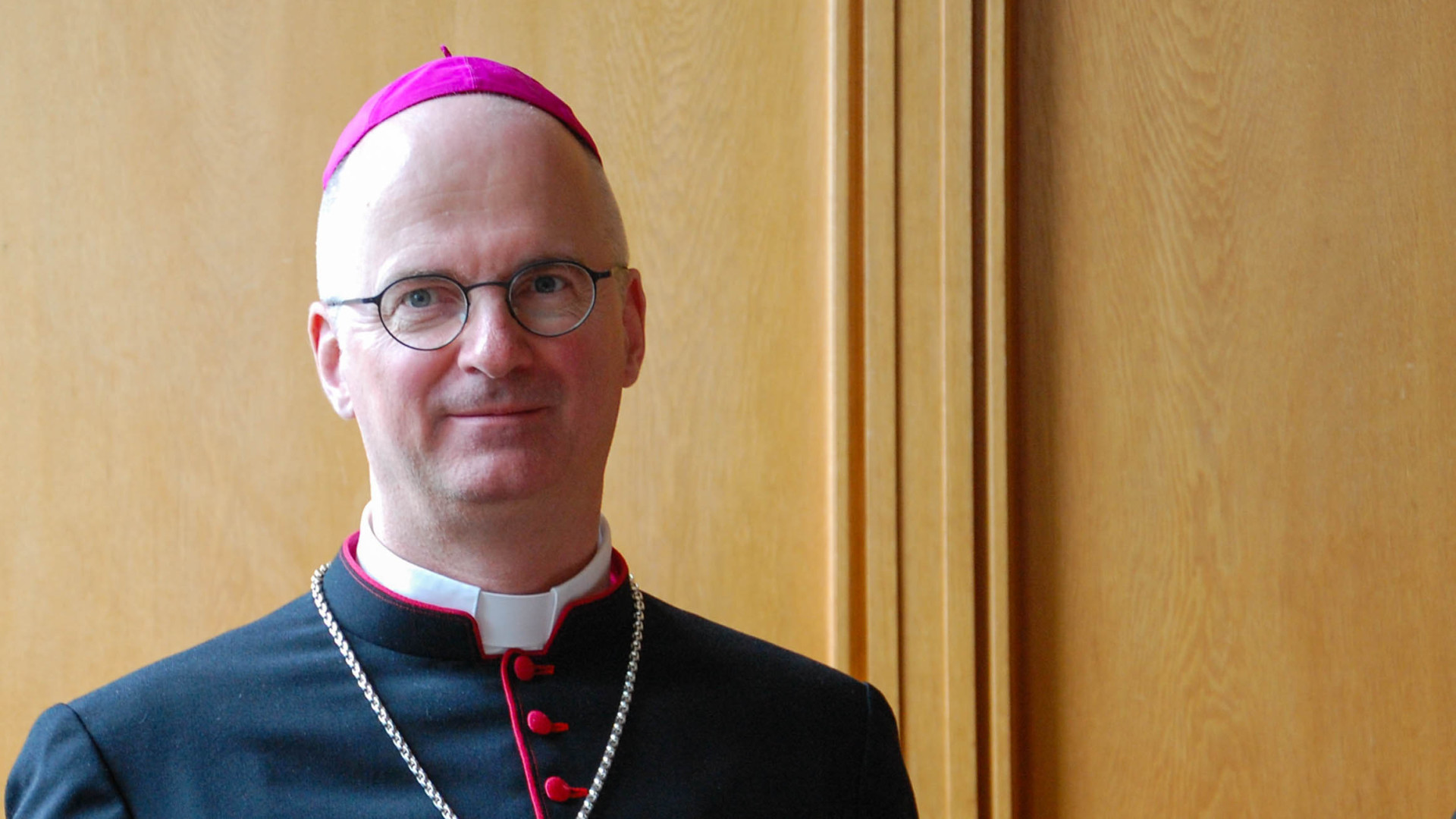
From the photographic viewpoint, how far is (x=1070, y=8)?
1935 mm

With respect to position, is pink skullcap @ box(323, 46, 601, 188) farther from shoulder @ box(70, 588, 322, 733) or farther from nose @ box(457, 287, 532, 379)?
shoulder @ box(70, 588, 322, 733)

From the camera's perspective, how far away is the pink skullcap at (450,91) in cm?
120

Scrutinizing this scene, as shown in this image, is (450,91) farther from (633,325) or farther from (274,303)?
(274,303)

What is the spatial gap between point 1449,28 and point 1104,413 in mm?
807

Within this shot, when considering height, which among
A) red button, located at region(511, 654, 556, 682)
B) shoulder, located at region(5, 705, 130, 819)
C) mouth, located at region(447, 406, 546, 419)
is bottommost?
shoulder, located at region(5, 705, 130, 819)

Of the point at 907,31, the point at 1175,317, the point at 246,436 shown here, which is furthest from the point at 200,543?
the point at 1175,317

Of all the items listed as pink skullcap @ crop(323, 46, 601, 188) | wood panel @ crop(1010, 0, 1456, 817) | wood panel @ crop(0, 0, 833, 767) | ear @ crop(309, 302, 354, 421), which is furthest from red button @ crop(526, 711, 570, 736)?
wood panel @ crop(1010, 0, 1456, 817)

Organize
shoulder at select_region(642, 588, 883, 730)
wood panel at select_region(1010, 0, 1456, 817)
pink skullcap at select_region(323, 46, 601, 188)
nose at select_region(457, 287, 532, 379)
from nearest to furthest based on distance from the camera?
nose at select_region(457, 287, 532, 379), pink skullcap at select_region(323, 46, 601, 188), shoulder at select_region(642, 588, 883, 730), wood panel at select_region(1010, 0, 1456, 817)

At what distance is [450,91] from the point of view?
3.92ft

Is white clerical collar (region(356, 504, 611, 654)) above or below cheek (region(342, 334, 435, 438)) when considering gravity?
below

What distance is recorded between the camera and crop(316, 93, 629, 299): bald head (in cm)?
113

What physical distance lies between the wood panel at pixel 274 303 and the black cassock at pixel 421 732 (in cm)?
59

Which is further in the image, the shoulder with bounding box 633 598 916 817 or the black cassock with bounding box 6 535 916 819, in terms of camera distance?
the shoulder with bounding box 633 598 916 817

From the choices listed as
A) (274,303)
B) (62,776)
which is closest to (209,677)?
(62,776)
